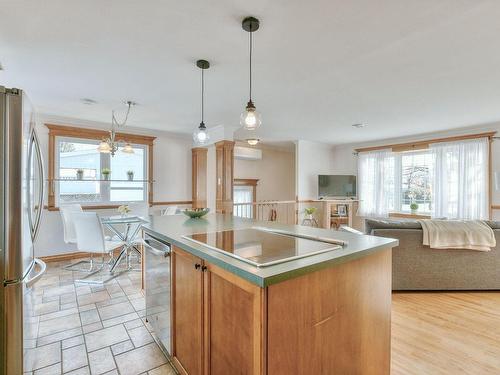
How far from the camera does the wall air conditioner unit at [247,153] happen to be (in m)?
6.40

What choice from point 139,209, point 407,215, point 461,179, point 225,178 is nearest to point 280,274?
point 225,178

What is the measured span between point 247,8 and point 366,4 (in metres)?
0.73

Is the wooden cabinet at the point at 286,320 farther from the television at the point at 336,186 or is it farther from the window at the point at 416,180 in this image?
the television at the point at 336,186

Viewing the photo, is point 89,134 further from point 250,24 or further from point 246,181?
point 250,24

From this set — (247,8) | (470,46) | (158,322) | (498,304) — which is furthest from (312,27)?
(498,304)

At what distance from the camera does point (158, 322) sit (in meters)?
1.96

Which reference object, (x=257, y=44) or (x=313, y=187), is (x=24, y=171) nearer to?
(x=257, y=44)

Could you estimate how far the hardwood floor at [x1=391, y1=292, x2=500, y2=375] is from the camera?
1.77 meters

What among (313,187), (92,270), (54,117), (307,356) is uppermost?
(54,117)

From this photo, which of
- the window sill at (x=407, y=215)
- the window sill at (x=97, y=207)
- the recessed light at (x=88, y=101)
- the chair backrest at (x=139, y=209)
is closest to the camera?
the recessed light at (x=88, y=101)

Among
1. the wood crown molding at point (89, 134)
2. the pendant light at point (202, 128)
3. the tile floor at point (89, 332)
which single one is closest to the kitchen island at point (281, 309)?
the tile floor at point (89, 332)

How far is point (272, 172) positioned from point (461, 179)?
421 centimetres

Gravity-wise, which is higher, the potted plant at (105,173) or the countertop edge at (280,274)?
the potted plant at (105,173)

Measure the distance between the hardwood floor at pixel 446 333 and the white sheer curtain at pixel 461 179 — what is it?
2447 millimetres
